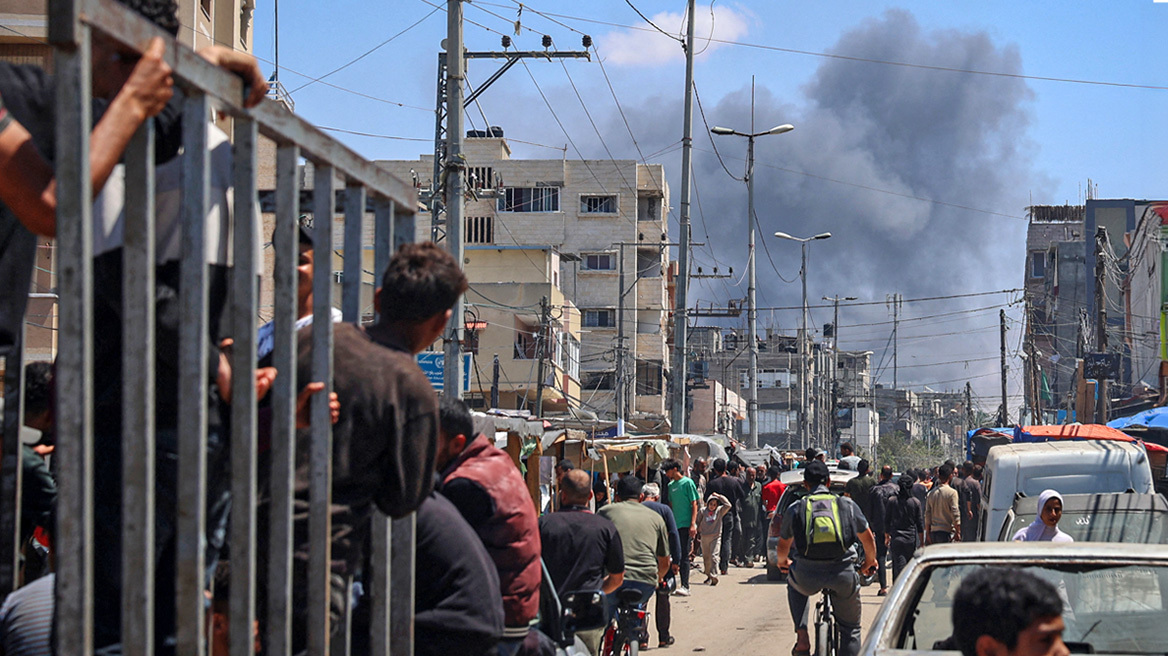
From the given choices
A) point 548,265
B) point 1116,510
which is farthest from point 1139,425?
point 548,265

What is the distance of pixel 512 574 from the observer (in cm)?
461

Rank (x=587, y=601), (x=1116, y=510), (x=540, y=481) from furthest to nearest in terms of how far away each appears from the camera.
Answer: (x=540, y=481), (x=1116, y=510), (x=587, y=601)

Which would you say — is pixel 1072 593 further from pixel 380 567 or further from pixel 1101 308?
pixel 1101 308

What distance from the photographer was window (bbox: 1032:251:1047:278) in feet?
298

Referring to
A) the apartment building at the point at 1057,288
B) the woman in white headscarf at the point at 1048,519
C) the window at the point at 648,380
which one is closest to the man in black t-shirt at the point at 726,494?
the woman in white headscarf at the point at 1048,519

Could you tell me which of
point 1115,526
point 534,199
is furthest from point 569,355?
point 1115,526

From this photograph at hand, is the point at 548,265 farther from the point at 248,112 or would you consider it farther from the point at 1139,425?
the point at 248,112

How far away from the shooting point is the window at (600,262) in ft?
229

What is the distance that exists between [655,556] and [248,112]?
8.54 metres

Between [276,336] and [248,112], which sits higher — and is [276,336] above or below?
below

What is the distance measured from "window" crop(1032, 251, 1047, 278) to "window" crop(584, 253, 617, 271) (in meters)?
37.7

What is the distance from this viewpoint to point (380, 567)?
3346mm

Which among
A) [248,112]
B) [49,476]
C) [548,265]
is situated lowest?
[49,476]

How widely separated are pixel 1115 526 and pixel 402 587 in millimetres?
8432
